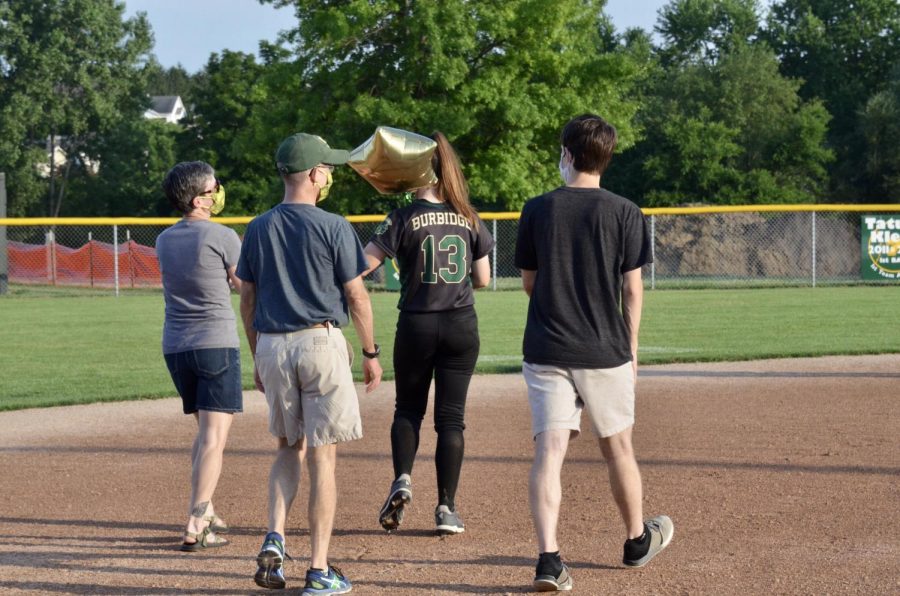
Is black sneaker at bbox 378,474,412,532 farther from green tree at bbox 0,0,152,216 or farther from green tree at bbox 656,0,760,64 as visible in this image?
green tree at bbox 656,0,760,64

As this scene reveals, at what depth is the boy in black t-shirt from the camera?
460 centimetres

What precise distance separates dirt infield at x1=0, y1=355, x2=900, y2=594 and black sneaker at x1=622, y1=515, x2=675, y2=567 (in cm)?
5

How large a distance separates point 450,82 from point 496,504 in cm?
2934

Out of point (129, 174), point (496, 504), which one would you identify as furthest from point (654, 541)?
point (129, 174)

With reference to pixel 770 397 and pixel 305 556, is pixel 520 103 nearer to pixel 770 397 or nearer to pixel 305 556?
pixel 770 397

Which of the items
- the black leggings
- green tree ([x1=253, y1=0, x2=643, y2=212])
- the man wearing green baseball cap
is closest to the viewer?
the man wearing green baseball cap

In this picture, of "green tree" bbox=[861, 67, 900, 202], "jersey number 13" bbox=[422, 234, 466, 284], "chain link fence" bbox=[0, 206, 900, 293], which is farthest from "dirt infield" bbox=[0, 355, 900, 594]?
"green tree" bbox=[861, 67, 900, 202]

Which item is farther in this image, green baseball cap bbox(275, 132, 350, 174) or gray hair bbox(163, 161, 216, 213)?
gray hair bbox(163, 161, 216, 213)

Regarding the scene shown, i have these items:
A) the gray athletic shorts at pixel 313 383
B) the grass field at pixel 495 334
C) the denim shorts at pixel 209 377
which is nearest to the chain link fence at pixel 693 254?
the grass field at pixel 495 334

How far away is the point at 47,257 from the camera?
3469cm

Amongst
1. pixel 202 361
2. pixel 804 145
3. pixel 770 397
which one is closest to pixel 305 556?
pixel 202 361

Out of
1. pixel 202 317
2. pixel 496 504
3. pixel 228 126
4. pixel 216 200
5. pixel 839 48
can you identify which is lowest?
pixel 496 504

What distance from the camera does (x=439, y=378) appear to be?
5.71 meters

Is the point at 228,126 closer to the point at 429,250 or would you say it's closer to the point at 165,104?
the point at 429,250
